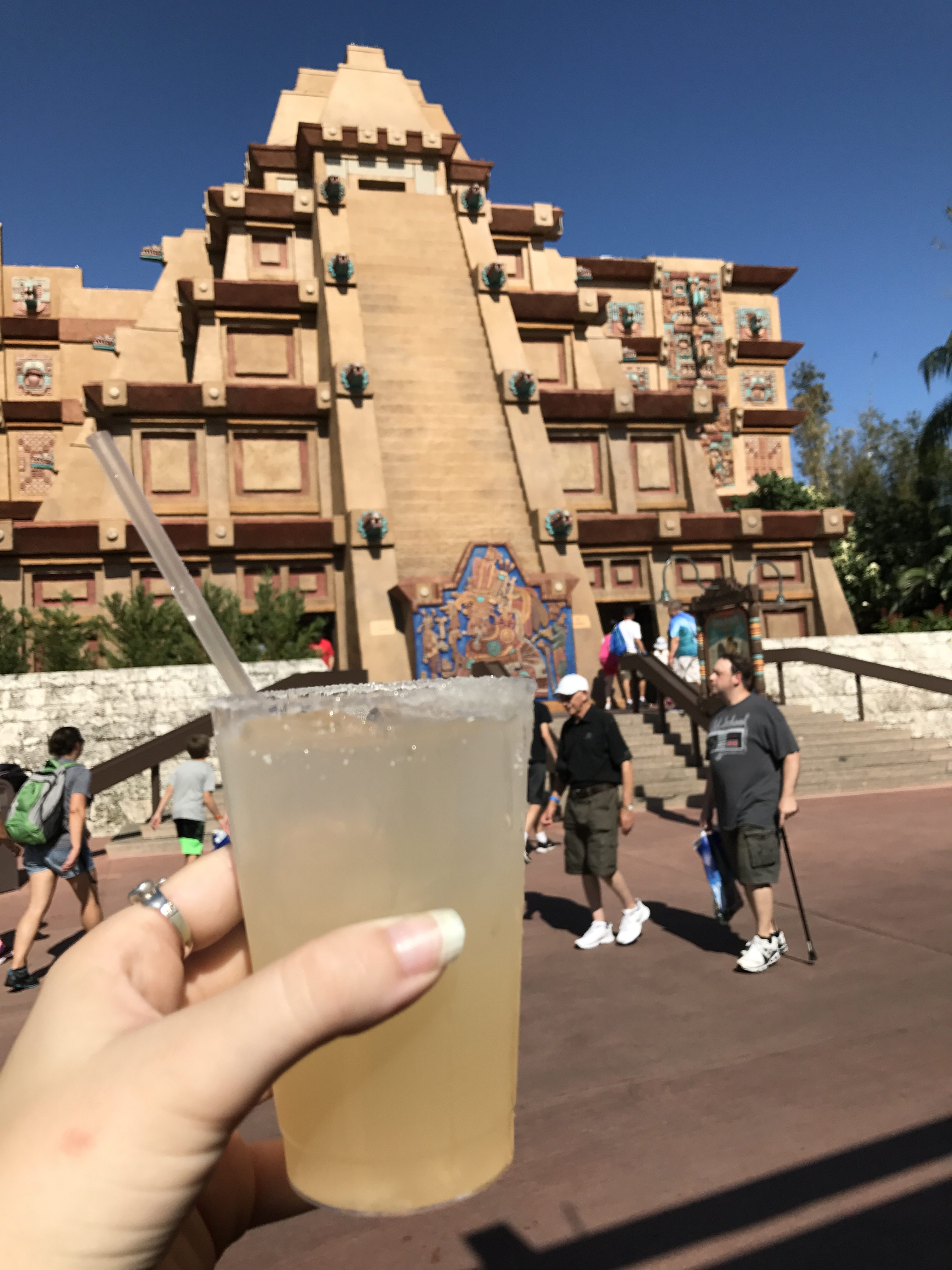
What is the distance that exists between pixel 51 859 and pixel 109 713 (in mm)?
7431

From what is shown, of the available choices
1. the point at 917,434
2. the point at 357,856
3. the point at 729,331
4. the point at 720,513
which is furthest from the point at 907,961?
the point at 917,434

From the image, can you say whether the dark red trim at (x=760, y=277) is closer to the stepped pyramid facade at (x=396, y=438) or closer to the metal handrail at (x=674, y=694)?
the stepped pyramid facade at (x=396, y=438)

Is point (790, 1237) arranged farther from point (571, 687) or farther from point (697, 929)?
point (571, 687)

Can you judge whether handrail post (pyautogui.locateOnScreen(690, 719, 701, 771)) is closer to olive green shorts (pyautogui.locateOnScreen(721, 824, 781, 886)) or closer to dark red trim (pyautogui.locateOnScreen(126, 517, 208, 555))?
olive green shorts (pyautogui.locateOnScreen(721, 824, 781, 886))

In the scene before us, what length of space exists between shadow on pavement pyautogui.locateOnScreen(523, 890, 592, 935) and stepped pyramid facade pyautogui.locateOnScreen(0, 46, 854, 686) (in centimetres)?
994

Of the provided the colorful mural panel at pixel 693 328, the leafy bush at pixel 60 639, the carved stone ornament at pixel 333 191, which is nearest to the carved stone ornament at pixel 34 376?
the carved stone ornament at pixel 333 191

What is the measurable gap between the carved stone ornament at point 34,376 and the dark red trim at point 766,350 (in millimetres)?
24238

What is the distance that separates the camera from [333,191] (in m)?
22.7

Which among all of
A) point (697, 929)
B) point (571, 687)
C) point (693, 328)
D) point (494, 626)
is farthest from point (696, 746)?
point (693, 328)

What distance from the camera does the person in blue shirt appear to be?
48.9ft

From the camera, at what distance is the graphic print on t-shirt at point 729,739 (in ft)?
18.0

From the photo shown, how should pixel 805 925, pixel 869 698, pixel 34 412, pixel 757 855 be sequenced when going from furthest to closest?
pixel 34 412
pixel 869 698
pixel 757 855
pixel 805 925

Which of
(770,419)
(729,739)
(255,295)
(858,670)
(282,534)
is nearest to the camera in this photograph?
(729,739)

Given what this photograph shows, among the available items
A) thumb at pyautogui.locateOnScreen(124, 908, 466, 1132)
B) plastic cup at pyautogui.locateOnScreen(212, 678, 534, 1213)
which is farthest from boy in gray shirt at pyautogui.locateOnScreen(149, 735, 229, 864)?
thumb at pyautogui.locateOnScreen(124, 908, 466, 1132)
